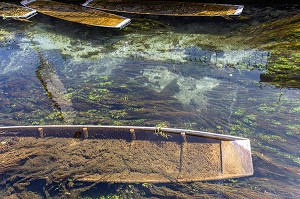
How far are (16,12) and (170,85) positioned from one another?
24.9 feet

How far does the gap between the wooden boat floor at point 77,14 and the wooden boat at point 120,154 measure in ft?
15.8

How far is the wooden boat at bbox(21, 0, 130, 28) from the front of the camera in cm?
916

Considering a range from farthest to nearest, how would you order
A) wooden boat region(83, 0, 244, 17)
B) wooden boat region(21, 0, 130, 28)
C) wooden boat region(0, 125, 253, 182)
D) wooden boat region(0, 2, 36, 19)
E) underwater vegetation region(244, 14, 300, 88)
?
wooden boat region(0, 2, 36, 19) → wooden boat region(21, 0, 130, 28) → wooden boat region(83, 0, 244, 17) → underwater vegetation region(244, 14, 300, 88) → wooden boat region(0, 125, 253, 182)

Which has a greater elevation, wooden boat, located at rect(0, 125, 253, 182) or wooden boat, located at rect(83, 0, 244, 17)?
wooden boat, located at rect(83, 0, 244, 17)

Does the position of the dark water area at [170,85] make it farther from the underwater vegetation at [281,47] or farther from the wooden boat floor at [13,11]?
the wooden boat floor at [13,11]

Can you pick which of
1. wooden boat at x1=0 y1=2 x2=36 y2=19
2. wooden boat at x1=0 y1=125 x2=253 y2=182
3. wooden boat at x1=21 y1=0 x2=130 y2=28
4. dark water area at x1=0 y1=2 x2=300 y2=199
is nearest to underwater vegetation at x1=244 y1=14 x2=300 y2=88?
dark water area at x1=0 y1=2 x2=300 y2=199

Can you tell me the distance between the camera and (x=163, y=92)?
22.2ft

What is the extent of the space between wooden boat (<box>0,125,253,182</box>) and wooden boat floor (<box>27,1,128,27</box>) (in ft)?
15.8

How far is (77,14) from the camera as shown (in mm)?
9945

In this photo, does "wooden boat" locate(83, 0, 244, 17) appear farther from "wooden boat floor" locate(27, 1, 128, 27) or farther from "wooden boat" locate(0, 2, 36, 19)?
"wooden boat" locate(0, 2, 36, 19)

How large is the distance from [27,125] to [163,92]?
3.37 m

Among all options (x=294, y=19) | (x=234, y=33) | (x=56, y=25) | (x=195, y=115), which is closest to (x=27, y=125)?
(x=195, y=115)

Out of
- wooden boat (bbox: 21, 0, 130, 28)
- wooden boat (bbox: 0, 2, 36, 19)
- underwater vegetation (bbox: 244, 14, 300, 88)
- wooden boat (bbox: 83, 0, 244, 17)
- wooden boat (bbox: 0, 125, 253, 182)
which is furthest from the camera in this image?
wooden boat (bbox: 0, 2, 36, 19)

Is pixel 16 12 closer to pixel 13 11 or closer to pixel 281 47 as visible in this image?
pixel 13 11
